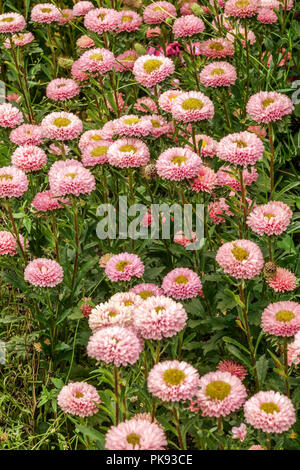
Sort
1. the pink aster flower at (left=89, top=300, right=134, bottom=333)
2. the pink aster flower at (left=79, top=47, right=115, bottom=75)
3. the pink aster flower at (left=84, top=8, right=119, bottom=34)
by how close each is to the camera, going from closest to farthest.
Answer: the pink aster flower at (left=89, top=300, right=134, bottom=333), the pink aster flower at (left=79, top=47, right=115, bottom=75), the pink aster flower at (left=84, top=8, right=119, bottom=34)

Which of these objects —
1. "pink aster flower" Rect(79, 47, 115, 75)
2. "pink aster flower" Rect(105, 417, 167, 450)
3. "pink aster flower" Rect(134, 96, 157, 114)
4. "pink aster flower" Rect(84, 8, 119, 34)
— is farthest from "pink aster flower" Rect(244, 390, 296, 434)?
"pink aster flower" Rect(84, 8, 119, 34)

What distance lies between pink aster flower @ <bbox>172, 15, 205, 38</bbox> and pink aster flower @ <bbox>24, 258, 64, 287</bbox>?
142 cm

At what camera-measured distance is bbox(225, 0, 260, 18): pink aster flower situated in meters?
3.27

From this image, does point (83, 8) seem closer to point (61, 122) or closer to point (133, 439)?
point (61, 122)

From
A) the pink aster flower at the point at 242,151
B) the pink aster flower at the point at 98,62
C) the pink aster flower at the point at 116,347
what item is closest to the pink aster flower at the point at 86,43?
the pink aster flower at the point at 98,62

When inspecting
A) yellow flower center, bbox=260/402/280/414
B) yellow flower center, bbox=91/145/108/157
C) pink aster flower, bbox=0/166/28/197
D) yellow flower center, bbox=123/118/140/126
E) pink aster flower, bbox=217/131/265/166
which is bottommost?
yellow flower center, bbox=260/402/280/414

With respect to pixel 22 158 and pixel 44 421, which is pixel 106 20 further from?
pixel 44 421

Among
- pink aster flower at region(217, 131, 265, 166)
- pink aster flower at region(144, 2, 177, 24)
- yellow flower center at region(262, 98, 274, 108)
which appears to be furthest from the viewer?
pink aster flower at region(144, 2, 177, 24)

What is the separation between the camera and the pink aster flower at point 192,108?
287 centimetres

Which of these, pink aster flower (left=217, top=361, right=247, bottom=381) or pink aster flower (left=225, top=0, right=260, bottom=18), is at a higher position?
pink aster flower (left=225, top=0, right=260, bottom=18)

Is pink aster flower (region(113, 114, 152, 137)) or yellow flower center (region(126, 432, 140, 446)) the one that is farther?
pink aster flower (region(113, 114, 152, 137))

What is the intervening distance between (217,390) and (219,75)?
1642mm

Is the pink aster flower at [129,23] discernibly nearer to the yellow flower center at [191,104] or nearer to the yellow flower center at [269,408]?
the yellow flower center at [191,104]

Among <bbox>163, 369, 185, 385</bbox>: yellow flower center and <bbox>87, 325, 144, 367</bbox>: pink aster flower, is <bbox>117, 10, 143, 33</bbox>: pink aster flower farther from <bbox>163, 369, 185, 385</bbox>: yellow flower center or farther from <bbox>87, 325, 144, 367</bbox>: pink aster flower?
<bbox>163, 369, 185, 385</bbox>: yellow flower center
